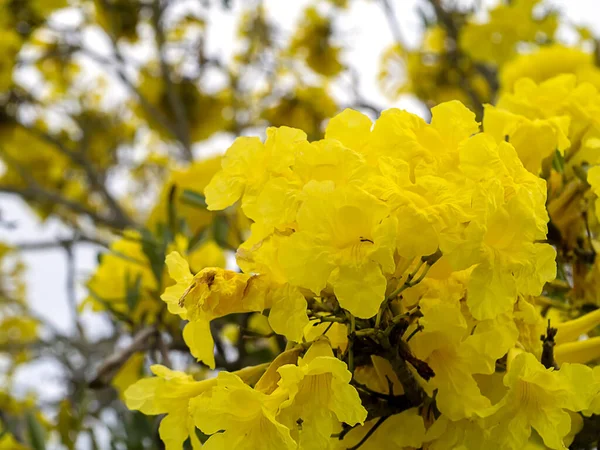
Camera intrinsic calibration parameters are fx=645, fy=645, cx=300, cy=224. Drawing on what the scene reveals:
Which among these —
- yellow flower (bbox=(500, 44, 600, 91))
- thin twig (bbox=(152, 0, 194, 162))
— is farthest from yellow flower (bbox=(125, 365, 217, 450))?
thin twig (bbox=(152, 0, 194, 162))

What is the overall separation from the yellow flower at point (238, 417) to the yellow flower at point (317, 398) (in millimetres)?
11

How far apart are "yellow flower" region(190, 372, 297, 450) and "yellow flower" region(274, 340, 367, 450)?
1 cm

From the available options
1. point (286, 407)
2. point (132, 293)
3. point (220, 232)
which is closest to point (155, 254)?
point (132, 293)

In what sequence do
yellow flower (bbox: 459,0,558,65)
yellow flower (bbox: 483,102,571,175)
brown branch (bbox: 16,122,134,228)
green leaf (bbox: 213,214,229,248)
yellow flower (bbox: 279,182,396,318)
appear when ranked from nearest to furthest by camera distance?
1. yellow flower (bbox: 279,182,396,318)
2. yellow flower (bbox: 483,102,571,175)
3. green leaf (bbox: 213,214,229,248)
4. yellow flower (bbox: 459,0,558,65)
5. brown branch (bbox: 16,122,134,228)

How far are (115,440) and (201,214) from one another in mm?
527

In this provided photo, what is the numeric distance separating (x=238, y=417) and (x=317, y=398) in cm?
5

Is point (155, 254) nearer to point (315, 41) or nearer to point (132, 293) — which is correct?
point (132, 293)

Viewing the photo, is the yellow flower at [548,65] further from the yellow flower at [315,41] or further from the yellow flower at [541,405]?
the yellow flower at [315,41]

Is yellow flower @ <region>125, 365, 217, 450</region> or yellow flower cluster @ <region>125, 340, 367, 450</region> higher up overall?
yellow flower cluster @ <region>125, 340, 367, 450</region>

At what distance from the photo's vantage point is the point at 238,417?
0.42 meters

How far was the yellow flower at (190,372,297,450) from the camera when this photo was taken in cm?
41

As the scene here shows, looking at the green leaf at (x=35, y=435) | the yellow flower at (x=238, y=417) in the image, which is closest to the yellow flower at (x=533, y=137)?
the yellow flower at (x=238, y=417)

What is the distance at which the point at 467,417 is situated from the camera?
1.43 ft

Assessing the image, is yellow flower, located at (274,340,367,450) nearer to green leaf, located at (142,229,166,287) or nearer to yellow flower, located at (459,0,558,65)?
green leaf, located at (142,229,166,287)
